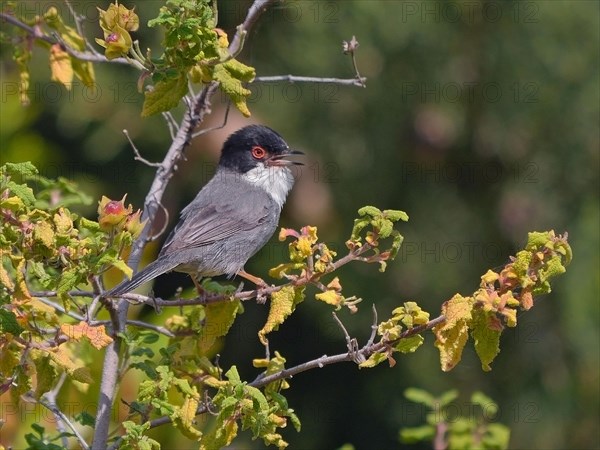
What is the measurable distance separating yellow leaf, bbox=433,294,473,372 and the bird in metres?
1.48

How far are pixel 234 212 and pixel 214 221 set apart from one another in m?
0.14

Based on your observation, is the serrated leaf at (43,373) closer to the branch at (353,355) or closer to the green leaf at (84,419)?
the green leaf at (84,419)

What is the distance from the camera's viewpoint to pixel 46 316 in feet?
8.29

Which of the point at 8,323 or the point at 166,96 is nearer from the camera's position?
the point at 8,323

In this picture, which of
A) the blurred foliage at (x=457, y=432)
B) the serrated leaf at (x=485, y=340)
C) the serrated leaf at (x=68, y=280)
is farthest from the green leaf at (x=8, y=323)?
the blurred foliage at (x=457, y=432)

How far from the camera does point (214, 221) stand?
13.9ft

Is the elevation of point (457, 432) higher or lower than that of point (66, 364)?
lower

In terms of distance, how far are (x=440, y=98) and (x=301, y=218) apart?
121 cm

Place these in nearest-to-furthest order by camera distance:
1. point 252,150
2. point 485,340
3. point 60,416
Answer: point 485,340 < point 60,416 < point 252,150

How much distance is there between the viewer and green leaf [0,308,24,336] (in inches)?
89.7

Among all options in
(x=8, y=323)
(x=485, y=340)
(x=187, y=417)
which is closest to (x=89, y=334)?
(x=8, y=323)

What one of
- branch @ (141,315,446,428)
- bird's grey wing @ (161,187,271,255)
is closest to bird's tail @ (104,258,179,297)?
bird's grey wing @ (161,187,271,255)

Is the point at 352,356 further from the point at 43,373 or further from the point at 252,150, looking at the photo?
the point at 252,150

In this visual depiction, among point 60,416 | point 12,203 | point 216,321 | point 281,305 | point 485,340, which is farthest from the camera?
point 216,321
